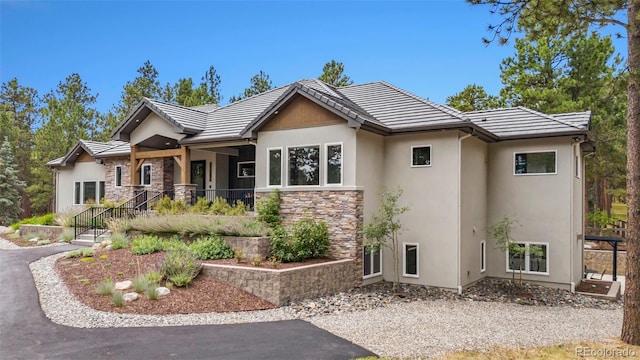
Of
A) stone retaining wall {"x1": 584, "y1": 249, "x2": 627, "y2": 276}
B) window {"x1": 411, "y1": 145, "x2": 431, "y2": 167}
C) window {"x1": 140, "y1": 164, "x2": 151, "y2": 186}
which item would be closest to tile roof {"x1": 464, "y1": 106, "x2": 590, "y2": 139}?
window {"x1": 411, "y1": 145, "x2": 431, "y2": 167}

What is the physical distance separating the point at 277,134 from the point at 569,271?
10759mm

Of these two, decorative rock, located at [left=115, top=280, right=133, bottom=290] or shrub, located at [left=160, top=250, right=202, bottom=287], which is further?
shrub, located at [left=160, top=250, right=202, bottom=287]

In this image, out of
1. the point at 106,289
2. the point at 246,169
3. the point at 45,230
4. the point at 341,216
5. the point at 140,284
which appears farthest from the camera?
the point at 246,169

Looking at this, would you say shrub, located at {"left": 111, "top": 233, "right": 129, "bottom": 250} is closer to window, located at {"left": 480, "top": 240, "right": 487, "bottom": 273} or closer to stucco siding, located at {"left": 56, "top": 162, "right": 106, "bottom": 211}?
stucco siding, located at {"left": 56, "top": 162, "right": 106, "bottom": 211}

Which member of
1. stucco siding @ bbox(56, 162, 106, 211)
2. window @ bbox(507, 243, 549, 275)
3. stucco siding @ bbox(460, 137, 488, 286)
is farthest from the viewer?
stucco siding @ bbox(56, 162, 106, 211)

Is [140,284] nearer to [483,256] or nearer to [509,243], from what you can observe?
[509,243]

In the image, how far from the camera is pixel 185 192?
1825 centimetres

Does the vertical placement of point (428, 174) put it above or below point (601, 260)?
above

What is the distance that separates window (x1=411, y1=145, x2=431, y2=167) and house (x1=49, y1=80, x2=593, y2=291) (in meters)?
0.03

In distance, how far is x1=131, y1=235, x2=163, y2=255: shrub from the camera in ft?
44.9

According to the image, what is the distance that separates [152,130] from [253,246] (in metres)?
9.07

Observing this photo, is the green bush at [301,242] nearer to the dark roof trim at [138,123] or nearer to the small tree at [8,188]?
the dark roof trim at [138,123]

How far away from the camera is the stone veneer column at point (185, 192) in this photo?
719 inches

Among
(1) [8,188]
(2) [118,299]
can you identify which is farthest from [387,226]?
(1) [8,188]
